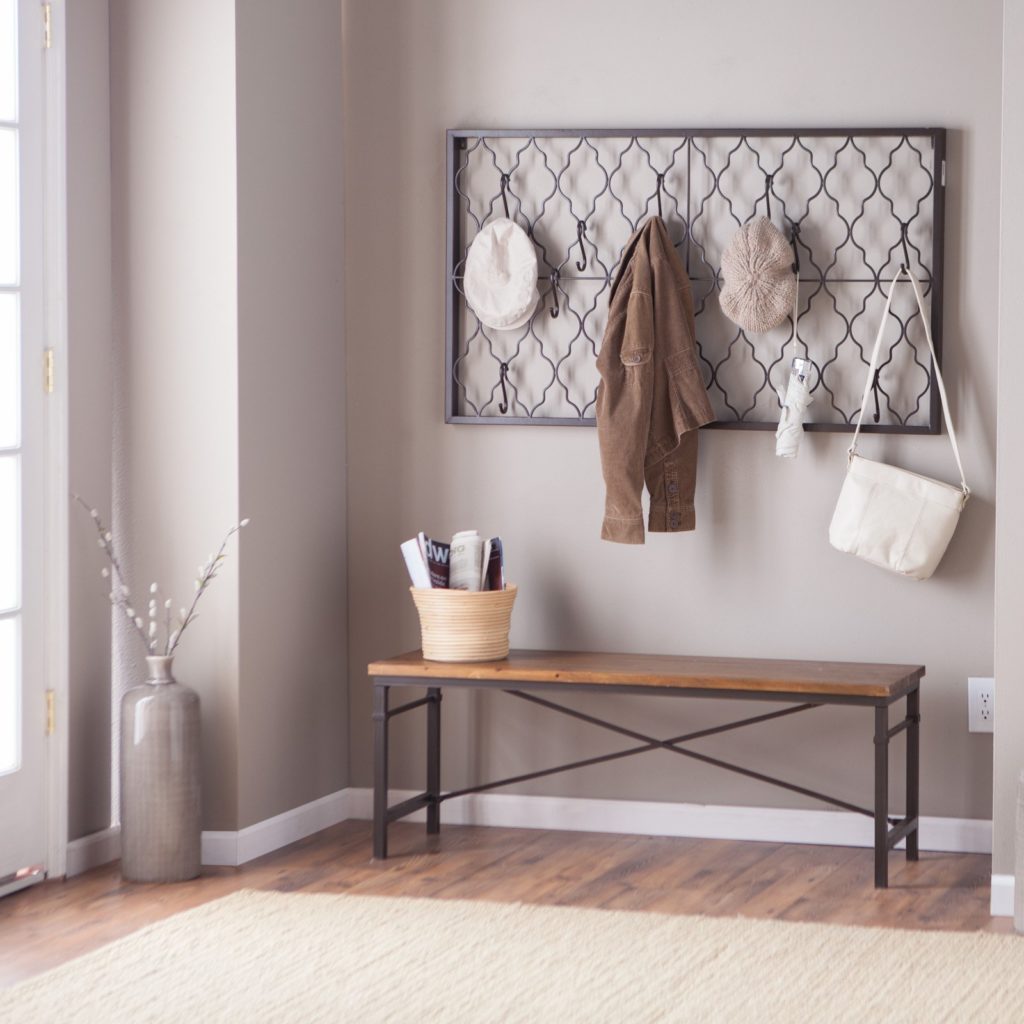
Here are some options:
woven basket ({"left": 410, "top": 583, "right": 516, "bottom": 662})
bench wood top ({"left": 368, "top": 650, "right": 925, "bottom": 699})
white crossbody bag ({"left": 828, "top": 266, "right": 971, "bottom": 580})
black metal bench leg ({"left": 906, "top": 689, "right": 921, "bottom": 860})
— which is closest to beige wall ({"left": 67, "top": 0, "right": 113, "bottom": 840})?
bench wood top ({"left": 368, "top": 650, "right": 925, "bottom": 699})

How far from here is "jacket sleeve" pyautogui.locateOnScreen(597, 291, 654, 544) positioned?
12.0 feet

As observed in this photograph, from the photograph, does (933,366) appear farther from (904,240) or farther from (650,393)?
(650,393)

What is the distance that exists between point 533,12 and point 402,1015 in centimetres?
255

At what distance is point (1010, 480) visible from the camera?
123 inches

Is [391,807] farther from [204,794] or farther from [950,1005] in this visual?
[950,1005]

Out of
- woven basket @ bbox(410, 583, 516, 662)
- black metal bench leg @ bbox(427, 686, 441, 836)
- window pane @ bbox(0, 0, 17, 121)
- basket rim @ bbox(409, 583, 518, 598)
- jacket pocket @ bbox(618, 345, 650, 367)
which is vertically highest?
window pane @ bbox(0, 0, 17, 121)

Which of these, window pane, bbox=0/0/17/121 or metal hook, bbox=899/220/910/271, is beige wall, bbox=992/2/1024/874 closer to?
metal hook, bbox=899/220/910/271

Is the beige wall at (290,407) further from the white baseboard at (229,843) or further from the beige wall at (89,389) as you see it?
the beige wall at (89,389)

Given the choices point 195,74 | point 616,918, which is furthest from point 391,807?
point 195,74

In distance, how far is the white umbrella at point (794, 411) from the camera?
3.67 meters

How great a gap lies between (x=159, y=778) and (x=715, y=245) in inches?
73.4

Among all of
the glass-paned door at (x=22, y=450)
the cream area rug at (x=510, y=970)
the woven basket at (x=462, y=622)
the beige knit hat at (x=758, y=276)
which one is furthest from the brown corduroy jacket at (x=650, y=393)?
the glass-paned door at (x=22, y=450)

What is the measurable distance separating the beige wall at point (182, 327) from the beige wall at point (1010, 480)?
1.71 m

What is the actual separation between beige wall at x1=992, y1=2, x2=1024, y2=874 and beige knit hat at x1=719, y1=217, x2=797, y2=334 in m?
0.64
